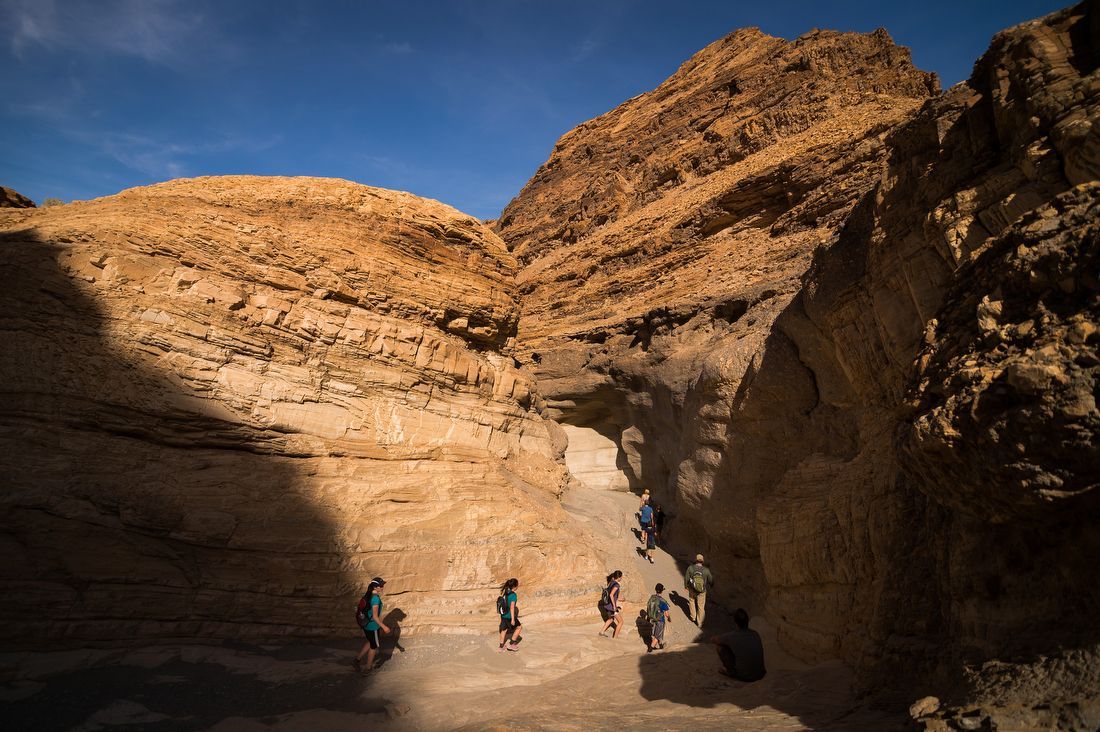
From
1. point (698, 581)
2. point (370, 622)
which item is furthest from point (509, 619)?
point (698, 581)

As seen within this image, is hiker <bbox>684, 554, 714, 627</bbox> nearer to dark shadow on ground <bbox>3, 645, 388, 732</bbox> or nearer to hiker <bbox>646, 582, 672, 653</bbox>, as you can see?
hiker <bbox>646, 582, 672, 653</bbox>

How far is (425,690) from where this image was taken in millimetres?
6727

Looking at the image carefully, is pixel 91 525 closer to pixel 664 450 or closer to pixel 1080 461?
pixel 1080 461

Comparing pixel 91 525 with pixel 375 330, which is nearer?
pixel 91 525

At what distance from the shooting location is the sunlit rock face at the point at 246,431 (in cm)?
725

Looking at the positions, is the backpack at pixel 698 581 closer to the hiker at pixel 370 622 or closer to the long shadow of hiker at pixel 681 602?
the long shadow of hiker at pixel 681 602

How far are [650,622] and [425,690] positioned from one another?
3919mm

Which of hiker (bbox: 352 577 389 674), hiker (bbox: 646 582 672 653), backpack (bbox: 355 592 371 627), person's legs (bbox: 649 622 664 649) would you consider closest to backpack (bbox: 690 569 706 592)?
hiker (bbox: 646 582 672 653)

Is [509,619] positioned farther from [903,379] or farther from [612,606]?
[903,379]

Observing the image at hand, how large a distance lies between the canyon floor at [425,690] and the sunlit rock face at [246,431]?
592mm

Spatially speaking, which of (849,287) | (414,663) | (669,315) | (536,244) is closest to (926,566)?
(849,287)

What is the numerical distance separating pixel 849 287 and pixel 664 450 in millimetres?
8811

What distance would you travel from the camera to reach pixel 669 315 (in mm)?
16719

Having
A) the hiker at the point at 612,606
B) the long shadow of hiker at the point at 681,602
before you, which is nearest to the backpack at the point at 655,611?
the hiker at the point at 612,606
